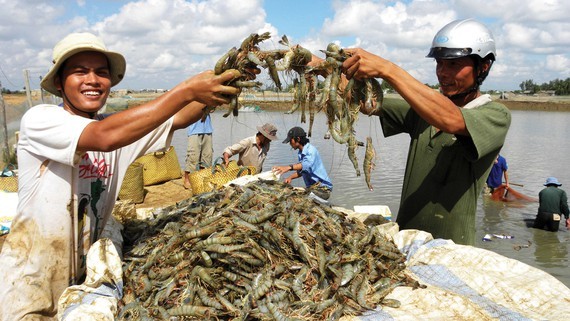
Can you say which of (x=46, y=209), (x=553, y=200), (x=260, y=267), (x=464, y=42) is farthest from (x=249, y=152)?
(x=553, y=200)

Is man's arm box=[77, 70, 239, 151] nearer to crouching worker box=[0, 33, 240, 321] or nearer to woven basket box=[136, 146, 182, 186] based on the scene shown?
crouching worker box=[0, 33, 240, 321]

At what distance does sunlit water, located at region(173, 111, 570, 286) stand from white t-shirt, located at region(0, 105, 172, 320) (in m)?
1.58

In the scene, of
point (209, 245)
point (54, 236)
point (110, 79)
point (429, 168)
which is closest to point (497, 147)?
point (429, 168)

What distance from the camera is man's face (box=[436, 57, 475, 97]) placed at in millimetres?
3365

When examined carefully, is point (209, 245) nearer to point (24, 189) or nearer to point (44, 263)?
point (44, 263)

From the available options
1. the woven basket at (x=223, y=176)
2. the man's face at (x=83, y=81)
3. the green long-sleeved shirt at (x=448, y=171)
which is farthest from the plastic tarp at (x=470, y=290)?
the woven basket at (x=223, y=176)

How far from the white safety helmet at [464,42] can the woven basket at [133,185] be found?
7344 mm

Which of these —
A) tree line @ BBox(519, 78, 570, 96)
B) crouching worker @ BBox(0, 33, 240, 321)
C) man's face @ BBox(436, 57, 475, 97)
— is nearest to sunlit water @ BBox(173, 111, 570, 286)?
man's face @ BBox(436, 57, 475, 97)

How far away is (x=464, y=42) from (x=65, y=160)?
9.62ft

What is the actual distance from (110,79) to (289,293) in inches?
73.4

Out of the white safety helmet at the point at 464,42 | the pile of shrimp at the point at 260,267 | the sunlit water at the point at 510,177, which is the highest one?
the white safety helmet at the point at 464,42

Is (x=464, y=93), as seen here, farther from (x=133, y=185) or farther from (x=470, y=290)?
(x=133, y=185)

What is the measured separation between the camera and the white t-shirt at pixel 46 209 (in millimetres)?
2445

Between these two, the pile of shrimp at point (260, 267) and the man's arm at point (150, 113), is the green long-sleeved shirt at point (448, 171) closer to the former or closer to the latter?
the pile of shrimp at point (260, 267)
